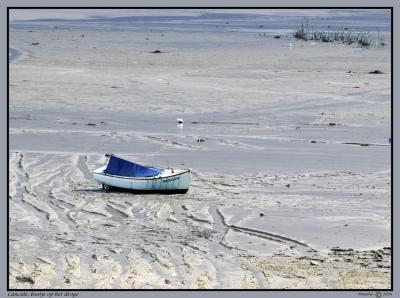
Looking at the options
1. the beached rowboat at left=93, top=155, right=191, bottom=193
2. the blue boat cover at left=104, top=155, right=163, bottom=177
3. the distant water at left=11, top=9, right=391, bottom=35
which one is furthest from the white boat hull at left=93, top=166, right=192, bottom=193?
the distant water at left=11, top=9, right=391, bottom=35

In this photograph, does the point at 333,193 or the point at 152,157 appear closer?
the point at 333,193

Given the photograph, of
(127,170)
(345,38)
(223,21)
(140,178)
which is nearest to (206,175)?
(127,170)

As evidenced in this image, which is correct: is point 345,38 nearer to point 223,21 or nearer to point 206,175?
point 223,21

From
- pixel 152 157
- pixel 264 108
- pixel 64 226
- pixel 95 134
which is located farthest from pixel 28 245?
pixel 264 108

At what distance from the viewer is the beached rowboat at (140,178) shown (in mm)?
21234

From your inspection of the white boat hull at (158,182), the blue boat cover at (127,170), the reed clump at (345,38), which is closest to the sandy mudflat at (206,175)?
the white boat hull at (158,182)

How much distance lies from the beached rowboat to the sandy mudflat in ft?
0.83

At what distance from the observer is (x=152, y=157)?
25.5 meters

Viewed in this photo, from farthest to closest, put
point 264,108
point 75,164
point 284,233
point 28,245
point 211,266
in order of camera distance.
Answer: point 264,108, point 75,164, point 284,233, point 28,245, point 211,266

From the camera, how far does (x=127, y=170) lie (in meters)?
21.8

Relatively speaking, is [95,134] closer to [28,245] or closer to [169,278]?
[28,245]

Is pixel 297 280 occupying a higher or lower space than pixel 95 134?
lower

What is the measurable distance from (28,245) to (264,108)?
59.0 feet

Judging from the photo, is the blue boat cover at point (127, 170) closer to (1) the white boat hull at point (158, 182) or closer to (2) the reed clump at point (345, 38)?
(1) the white boat hull at point (158, 182)
